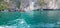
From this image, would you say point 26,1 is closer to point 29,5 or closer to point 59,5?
point 29,5

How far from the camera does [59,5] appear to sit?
14930 mm

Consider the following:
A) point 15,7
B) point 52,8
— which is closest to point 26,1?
point 15,7

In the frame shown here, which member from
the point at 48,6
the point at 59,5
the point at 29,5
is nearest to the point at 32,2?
the point at 29,5

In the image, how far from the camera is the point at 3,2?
14047mm

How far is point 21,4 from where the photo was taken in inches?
574

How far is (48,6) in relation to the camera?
48.9 ft

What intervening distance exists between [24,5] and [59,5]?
3.27m

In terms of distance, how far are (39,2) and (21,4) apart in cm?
165

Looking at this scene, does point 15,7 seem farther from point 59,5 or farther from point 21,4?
point 59,5

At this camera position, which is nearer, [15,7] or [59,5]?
[15,7]

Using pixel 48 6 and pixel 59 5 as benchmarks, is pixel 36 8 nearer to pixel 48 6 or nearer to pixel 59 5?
pixel 48 6

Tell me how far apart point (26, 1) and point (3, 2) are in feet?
7.08

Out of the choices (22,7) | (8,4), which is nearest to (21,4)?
(22,7)

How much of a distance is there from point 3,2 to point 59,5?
516cm
